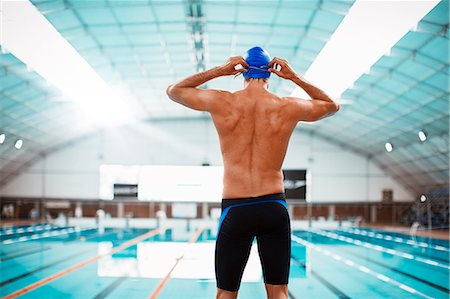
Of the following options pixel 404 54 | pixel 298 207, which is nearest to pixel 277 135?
pixel 404 54

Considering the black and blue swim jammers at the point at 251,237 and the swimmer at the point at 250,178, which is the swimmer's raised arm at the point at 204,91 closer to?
the swimmer at the point at 250,178

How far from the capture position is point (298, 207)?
2792 centimetres

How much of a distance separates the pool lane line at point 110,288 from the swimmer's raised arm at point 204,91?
14.4 ft

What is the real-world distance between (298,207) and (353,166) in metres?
4.33

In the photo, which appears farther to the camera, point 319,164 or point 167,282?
point 319,164

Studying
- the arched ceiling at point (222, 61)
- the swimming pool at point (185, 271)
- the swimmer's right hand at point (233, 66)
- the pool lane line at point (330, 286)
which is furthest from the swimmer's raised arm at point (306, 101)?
the arched ceiling at point (222, 61)

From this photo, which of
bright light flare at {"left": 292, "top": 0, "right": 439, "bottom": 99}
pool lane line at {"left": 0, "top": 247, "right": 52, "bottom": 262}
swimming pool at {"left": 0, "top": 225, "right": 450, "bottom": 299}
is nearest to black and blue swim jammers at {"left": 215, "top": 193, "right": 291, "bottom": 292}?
swimming pool at {"left": 0, "top": 225, "right": 450, "bottom": 299}

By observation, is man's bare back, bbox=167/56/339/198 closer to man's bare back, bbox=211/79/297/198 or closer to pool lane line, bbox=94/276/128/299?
man's bare back, bbox=211/79/297/198

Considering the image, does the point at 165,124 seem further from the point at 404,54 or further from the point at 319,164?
the point at 404,54

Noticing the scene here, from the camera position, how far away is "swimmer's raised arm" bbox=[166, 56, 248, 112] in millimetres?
2318

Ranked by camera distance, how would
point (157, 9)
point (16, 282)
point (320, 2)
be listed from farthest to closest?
point (157, 9) → point (320, 2) → point (16, 282)

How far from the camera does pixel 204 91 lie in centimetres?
237

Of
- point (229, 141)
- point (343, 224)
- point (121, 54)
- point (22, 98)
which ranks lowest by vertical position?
point (343, 224)

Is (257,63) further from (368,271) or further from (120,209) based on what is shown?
(120,209)
